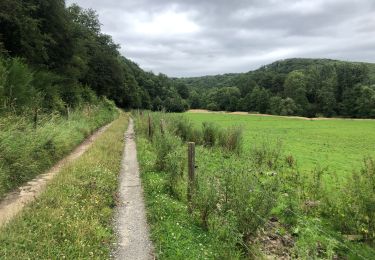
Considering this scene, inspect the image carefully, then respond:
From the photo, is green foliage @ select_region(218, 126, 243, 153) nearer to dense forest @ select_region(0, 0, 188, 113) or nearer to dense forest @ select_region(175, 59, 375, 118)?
dense forest @ select_region(0, 0, 188, 113)

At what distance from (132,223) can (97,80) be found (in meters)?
55.6

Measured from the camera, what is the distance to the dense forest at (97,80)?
19.5 meters

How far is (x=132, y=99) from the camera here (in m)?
91.4

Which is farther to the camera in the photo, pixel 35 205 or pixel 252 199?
pixel 35 205

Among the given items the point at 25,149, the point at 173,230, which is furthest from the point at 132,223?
the point at 25,149

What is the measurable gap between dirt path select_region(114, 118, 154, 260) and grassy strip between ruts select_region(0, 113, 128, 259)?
25 cm

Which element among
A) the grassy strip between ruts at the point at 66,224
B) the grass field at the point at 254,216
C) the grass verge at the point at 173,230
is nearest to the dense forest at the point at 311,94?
the grass field at the point at 254,216

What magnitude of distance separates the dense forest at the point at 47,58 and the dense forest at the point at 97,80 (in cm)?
4

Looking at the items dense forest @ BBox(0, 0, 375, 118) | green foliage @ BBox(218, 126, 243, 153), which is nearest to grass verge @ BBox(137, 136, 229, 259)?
dense forest @ BBox(0, 0, 375, 118)

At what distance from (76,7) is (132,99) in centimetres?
3533

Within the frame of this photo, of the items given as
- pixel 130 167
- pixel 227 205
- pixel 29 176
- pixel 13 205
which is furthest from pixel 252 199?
pixel 130 167

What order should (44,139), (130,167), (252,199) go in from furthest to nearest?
(130,167) < (44,139) < (252,199)

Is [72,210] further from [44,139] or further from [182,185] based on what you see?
[44,139]

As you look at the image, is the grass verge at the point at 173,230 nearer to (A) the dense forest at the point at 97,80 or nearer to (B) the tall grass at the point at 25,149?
(B) the tall grass at the point at 25,149
